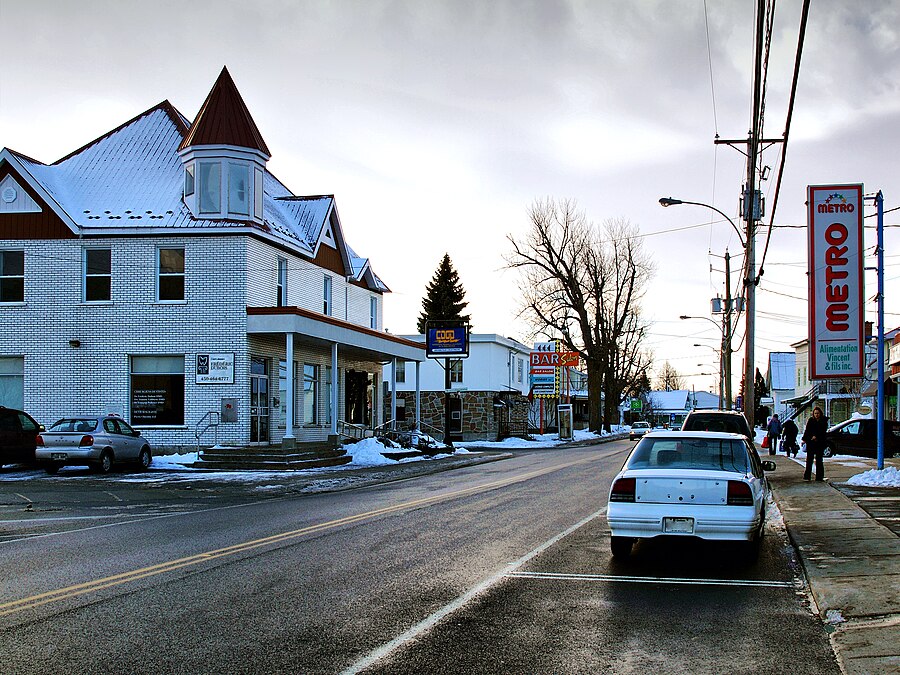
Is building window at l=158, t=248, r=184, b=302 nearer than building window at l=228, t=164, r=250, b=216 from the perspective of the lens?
Yes

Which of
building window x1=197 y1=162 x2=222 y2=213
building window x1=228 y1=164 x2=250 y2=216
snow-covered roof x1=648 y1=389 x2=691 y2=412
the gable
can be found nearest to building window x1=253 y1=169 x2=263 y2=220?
building window x1=228 y1=164 x2=250 y2=216

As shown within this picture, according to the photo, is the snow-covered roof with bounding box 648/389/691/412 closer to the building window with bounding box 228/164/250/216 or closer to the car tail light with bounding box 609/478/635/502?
the building window with bounding box 228/164/250/216

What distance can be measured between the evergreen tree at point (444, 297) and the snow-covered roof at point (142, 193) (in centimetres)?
4853

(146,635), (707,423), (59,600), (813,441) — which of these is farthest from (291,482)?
(146,635)

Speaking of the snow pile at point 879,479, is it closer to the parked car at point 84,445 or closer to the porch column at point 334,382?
the porch column at point 334,382

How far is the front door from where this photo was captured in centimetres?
2889

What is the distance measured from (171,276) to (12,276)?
5.16m

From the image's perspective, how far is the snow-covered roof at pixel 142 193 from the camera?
28.8 m

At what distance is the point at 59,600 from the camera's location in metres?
8.21

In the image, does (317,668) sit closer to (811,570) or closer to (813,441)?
(811,570)

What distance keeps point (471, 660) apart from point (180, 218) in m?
24.9

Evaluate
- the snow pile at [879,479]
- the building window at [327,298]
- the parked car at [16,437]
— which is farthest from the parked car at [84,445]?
the snow pile at [879,479]

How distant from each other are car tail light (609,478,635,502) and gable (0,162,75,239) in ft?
76.9

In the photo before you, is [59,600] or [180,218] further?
[180,218]
